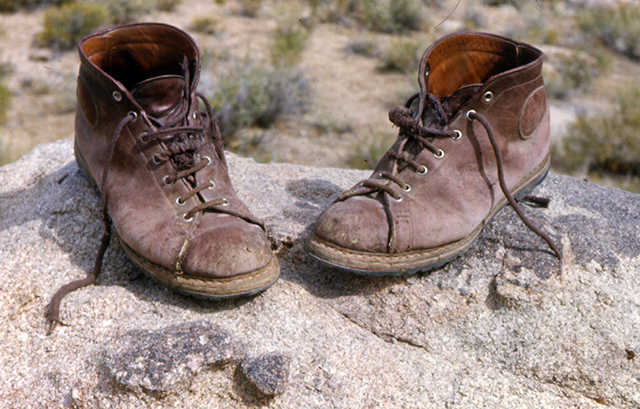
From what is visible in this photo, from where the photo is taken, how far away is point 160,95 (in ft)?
7.15

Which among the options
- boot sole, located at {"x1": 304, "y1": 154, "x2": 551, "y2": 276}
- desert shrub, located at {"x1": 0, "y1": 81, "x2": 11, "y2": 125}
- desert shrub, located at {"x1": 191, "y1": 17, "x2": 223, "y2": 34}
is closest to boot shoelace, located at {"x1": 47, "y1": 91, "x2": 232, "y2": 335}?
boot sole, located at {"x1": 304, "y1": 154, "x2": 551, "y2": 276}

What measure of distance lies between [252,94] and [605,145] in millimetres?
4138

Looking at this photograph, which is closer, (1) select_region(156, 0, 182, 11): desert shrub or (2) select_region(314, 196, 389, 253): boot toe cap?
(2) select_region(314, 196, 389, 253): boot toe cap

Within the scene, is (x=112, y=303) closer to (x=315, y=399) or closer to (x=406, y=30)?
(x=315, y=399)

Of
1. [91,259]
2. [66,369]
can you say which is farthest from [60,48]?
[66,369]

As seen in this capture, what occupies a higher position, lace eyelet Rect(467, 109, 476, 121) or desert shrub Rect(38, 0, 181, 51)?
lace eyelet Rect(467, 109, 476, 121)

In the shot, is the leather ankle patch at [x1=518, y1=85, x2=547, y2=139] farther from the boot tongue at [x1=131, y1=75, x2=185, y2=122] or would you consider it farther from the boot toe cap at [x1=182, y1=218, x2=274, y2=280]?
the boot tongue at [x1=131, y1=75, x2=185, y2=122]

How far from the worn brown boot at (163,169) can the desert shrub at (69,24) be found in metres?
6.33

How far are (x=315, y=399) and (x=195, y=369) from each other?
37 centimetres

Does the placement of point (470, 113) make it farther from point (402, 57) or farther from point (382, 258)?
point (402, 57)

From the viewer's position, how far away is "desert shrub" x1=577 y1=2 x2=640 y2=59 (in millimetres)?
10039

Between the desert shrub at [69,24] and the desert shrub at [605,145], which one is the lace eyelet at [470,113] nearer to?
the desert shrub at [605,145]

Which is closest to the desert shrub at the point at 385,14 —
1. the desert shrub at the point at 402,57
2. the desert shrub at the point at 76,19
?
the desert shrub at the point at 402,57

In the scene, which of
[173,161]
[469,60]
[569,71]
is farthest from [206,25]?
[173,161]
